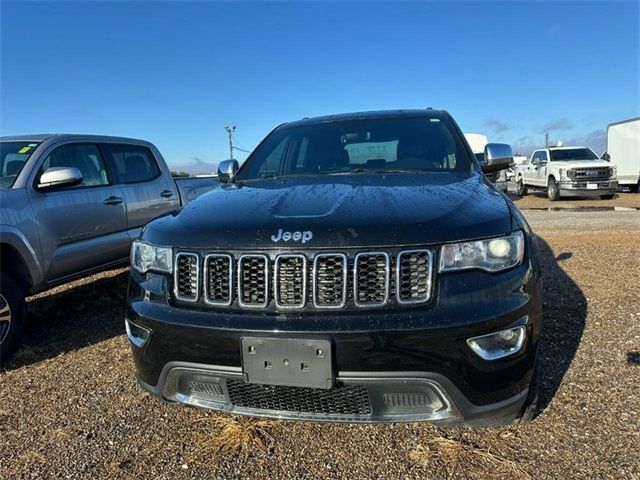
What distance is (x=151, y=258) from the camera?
7.88ft

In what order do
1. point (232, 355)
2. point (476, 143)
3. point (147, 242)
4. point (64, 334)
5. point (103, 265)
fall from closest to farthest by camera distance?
point (232, 355) → point (147, 242) → point (64, 334) → point (103, 265) → point (476, 143)

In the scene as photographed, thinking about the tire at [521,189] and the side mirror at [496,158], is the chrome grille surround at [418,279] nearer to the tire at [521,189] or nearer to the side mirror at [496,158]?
the side mirror at [496,158]


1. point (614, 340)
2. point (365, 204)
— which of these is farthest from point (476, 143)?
point (365, 204)

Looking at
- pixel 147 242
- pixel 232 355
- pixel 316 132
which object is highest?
pixel 316 132

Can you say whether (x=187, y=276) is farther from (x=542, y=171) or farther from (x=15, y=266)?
(x=542, y=171)

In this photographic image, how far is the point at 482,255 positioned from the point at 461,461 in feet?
3.31

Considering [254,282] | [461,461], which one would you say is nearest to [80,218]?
[254,282]

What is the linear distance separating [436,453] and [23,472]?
205cm

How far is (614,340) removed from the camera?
142 inches

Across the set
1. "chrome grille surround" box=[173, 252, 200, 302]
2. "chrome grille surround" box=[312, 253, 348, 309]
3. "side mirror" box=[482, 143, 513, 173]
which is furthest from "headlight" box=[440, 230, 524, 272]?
"side mirror" box=[482, 143, 513, 173]

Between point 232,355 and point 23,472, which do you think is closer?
point 232,355

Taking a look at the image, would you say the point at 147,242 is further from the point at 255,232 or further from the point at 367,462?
the point at 367,462

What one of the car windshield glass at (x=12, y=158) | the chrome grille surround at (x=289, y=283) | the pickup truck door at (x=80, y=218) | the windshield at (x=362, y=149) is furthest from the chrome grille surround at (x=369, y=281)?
the car windshield glass at (x=12, y=158)

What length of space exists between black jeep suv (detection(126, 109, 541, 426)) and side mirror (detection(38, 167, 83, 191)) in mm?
2355
